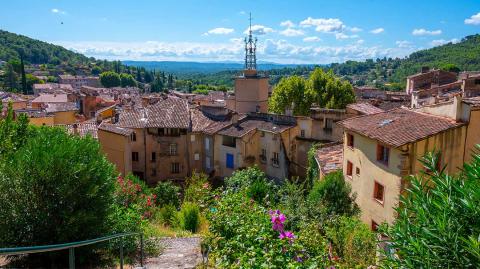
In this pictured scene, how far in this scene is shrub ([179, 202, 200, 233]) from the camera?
17.7 metres

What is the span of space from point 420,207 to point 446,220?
654mm

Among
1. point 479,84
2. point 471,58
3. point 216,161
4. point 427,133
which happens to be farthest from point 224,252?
point 471,58

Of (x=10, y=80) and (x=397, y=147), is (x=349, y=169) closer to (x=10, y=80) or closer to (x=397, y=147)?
(x=397, y=147)

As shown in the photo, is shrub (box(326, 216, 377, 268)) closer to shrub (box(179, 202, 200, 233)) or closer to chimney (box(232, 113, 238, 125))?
shrub (box(179, 202, 200, 233))

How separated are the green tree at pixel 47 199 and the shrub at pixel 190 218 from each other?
23.5 feet

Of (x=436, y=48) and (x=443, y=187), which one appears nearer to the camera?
(x=443, y=187)

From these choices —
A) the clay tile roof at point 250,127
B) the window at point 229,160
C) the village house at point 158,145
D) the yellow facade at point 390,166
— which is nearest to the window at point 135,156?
the village house at point 158,145

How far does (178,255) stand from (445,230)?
8317mm

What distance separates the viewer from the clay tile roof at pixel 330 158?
81.1 feet

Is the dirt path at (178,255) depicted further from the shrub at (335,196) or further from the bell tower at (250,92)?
the bell tower at (250,92)

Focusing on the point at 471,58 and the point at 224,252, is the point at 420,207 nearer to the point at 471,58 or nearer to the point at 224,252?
the point at 224,252

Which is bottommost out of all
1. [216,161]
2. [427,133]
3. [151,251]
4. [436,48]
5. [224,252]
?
[216,161]

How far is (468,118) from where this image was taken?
724 inches

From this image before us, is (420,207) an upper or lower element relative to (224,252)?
upper
